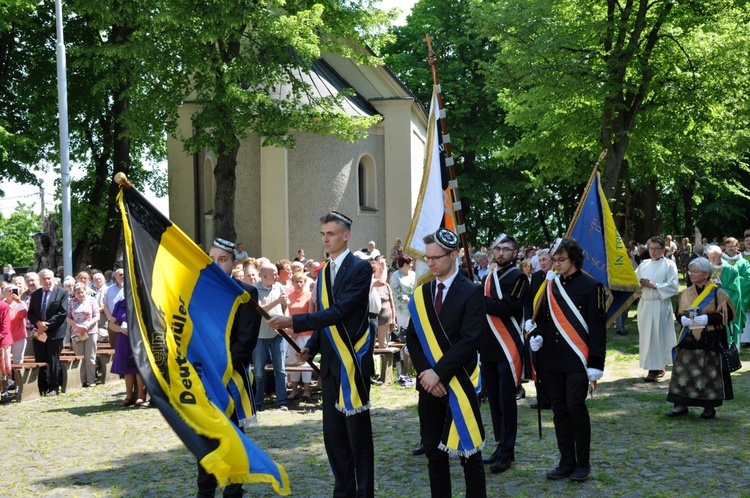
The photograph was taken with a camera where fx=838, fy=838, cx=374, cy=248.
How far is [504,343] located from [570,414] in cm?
97

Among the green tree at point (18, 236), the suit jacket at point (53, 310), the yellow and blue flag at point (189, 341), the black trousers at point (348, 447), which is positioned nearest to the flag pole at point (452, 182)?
the black trousers at point (348, 447)

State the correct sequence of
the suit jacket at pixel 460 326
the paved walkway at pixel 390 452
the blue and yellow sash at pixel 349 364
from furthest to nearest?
the paved walkway at pixel 390 452 → the blue and yellow sash at pixel 349 364 → the suit jacket at pixel 460 326

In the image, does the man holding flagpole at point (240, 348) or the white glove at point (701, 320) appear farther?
the white glove at point (701, 320)

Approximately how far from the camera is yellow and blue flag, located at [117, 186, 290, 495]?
5.13m

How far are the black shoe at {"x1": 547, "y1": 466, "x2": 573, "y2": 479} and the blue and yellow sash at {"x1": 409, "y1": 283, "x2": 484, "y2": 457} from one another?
179 cm

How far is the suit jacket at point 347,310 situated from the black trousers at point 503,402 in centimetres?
173

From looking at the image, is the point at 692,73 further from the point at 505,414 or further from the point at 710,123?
the point at 505,414

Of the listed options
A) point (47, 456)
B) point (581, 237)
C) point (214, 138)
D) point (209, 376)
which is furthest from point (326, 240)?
point (214, 138)

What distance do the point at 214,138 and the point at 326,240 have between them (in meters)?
17.6

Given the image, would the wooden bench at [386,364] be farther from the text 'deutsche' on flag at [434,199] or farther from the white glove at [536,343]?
the white glove at [536,343]

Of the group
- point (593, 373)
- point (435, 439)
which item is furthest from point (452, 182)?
point (435, 439)

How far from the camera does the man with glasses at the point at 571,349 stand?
686 centimetres

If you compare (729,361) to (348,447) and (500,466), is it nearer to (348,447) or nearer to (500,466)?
(500,466)

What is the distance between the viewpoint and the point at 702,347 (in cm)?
949
